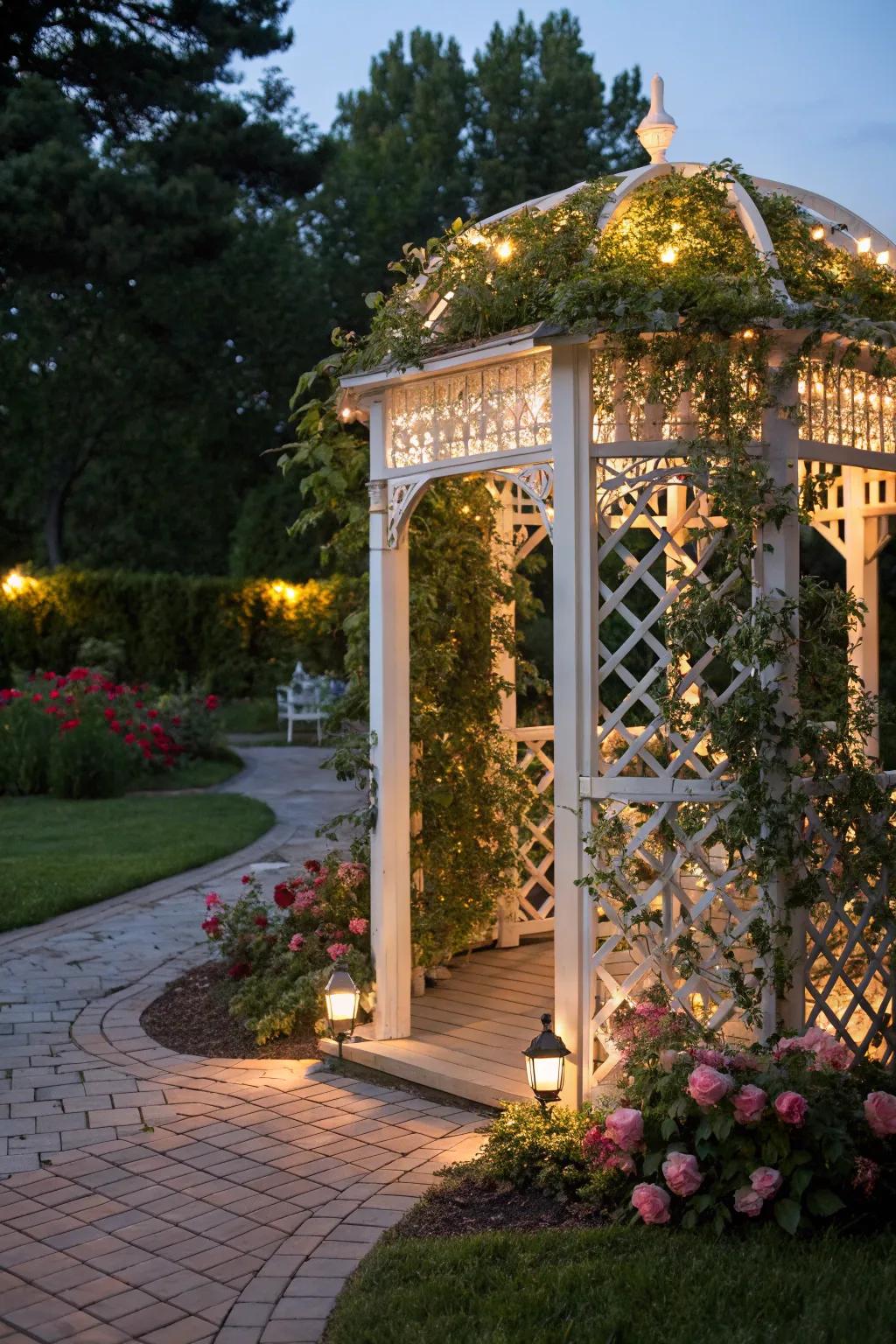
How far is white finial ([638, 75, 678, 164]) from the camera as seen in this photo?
16.3ft

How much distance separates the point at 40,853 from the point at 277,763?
6.33 m

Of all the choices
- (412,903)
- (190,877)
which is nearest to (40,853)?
(190,877)

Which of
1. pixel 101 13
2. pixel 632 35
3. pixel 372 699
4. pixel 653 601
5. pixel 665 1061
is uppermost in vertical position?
pixel 632 35

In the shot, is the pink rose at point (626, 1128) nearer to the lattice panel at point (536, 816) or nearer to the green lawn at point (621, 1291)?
the green lawn at point (621, 1291)

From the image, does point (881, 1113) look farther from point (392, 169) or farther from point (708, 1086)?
point (392, 169)

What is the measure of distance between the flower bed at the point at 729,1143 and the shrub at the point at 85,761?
9.58 metres

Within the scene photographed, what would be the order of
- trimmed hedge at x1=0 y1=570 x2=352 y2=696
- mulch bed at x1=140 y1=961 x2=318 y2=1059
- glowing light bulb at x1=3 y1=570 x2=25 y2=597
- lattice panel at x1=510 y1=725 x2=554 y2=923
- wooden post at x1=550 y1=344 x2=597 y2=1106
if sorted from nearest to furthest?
wooden post at x1=550 y1=344 x2=597 y2=1106
mulch bed at x1=140 y1=961 x2=318 y2=1059
lattice panel at x1=510 y1=725 x2=554 y2=923
trimmed hedge at x1=0 y1=570 x2=352 y2=696
glowing light bulb at x1=3 y1=570 x2=25 y2=597

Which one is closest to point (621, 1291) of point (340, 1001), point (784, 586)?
point (340, 1001)

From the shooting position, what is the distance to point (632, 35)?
1169 inches

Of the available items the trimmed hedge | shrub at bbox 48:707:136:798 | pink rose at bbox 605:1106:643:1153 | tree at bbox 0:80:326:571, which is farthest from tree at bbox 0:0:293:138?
pink rose at bbox 605:1106:643:1153

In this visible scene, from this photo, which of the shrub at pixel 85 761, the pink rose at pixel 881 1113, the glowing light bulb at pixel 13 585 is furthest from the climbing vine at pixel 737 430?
the glowing light bulb at pixel 13 585

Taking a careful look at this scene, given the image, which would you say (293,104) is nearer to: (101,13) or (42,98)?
(101,13)

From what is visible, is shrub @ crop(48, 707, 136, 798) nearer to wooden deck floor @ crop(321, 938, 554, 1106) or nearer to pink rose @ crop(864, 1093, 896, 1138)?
wooden deck floor @ crop(321, 938, 554, 1106)

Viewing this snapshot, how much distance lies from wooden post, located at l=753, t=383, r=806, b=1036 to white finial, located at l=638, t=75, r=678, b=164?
1.12m
